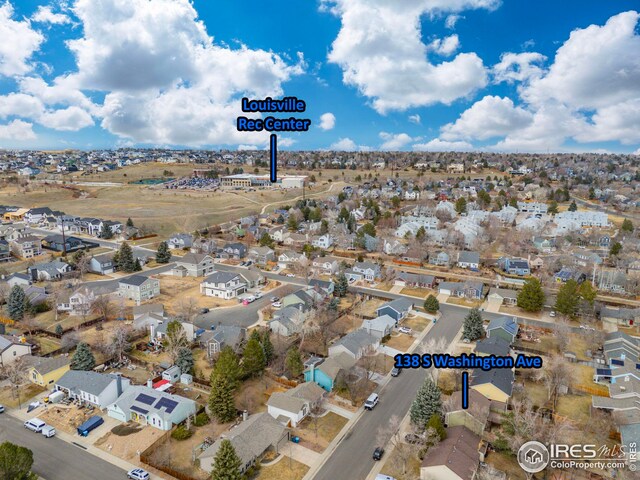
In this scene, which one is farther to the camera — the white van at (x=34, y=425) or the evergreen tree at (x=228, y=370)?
the evergreen tree at (x=228, y=370)

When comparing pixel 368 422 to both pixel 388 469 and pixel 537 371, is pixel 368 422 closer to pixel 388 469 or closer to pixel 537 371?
pixel 388 469

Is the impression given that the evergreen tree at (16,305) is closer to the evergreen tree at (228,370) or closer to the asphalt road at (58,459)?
the asphalt road at (58,459)

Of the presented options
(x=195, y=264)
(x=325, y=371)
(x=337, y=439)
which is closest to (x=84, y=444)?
(x=337, y=439)

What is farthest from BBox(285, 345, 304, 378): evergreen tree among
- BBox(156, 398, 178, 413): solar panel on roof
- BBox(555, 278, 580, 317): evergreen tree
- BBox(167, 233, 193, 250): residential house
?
BBox(167, 233, 193, 250): residential house

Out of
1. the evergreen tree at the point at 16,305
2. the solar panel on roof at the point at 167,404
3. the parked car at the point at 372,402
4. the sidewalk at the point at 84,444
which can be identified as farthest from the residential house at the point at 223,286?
the parked car at the point at 372,402

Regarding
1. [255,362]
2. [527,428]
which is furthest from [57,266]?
[527,428]

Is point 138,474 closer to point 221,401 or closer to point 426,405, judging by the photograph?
point 221,401
